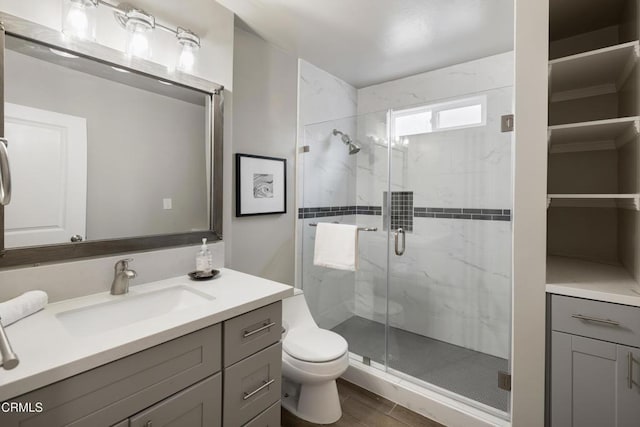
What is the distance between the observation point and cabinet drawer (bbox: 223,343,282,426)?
44.9 inches

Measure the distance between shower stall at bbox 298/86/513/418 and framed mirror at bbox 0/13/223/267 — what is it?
3.42ft

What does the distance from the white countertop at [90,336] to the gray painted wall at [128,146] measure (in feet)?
1.21

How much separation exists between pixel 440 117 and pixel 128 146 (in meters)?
2.39

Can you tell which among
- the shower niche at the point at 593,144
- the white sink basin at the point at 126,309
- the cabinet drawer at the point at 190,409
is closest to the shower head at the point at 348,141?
the shower niche at the point at 593,144

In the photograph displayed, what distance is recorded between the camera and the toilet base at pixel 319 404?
1745 millimetres

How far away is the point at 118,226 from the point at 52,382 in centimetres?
78

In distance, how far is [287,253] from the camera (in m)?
2.47

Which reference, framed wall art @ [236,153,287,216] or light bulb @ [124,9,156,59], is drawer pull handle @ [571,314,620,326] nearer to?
framed wall art @ [236,153,287,216]

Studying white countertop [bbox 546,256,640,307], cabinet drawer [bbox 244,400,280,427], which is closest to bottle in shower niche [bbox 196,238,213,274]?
cabinet drawer [bbox 244,400,280,427]

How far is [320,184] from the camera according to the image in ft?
8.50

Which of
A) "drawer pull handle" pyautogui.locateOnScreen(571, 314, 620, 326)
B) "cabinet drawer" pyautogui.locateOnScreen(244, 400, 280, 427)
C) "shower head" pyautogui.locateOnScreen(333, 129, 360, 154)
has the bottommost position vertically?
"cabinet drawer" pyautogui.locateOnScreen(244, 400, 280, 427)

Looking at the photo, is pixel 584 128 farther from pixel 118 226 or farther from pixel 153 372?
pixel 118 226

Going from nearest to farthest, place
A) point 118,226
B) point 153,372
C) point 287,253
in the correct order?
point 153,372 < point 118,226 < point 287,253

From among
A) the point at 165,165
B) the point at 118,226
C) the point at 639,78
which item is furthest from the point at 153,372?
the point at 639,78
